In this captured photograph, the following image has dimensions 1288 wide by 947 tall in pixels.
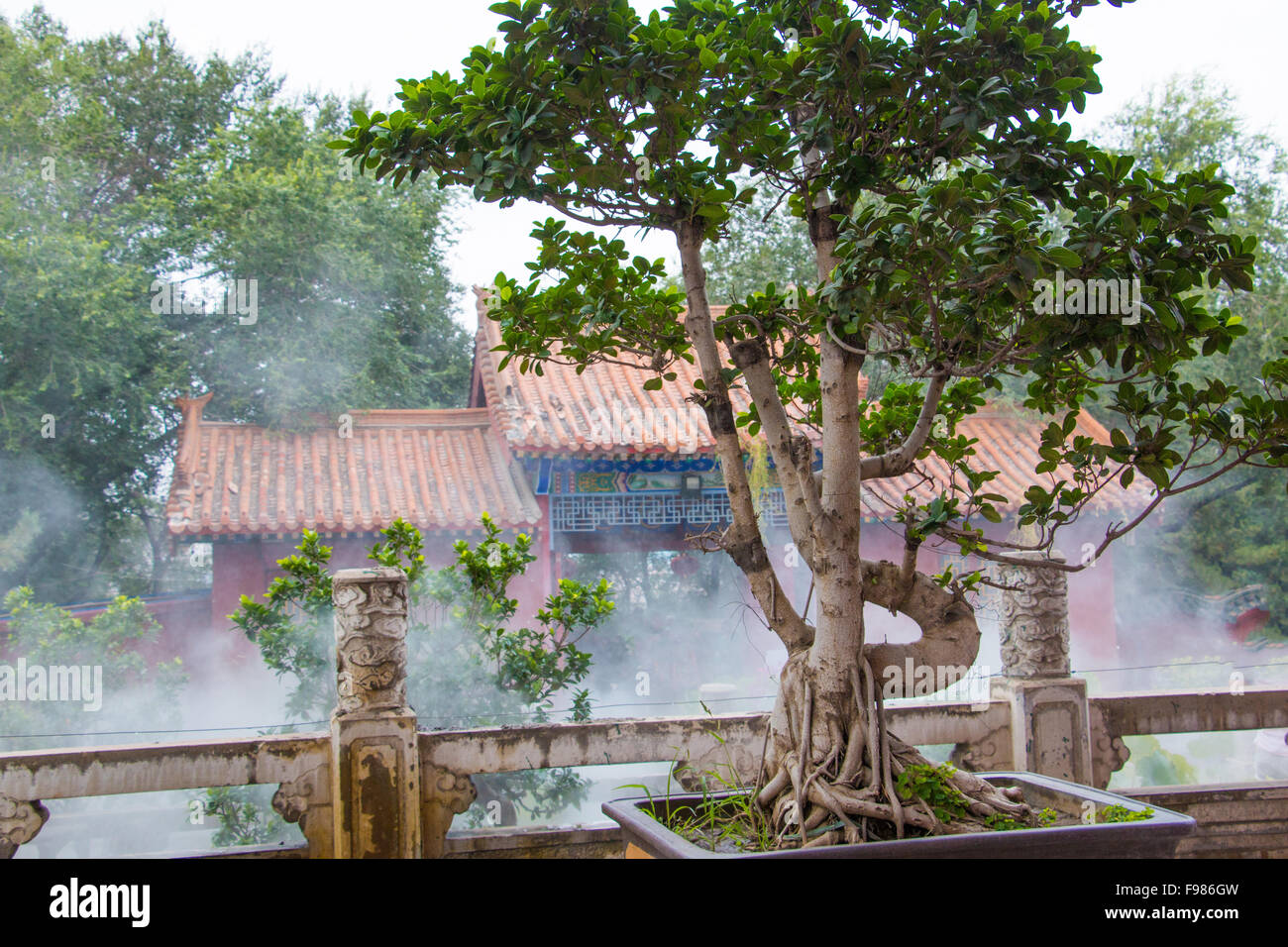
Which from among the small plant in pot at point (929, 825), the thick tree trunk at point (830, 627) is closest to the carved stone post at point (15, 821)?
the small plant in pot at point (929, 825)

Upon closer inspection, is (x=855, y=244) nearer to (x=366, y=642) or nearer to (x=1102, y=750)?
(x=366, y=642)

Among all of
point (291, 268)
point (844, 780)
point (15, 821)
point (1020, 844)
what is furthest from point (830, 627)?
point (291, 268)

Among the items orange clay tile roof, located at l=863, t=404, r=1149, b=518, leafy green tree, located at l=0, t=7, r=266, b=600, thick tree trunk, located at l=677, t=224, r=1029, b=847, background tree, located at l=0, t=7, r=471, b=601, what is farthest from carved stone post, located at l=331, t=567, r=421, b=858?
leafy green tree, located at l=0, t=7, r=266, b=600

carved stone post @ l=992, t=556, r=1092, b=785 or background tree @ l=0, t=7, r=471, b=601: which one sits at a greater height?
background tree @ l=0, t=7, r=471, b=601

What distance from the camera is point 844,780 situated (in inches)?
96.0

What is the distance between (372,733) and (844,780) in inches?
79.1

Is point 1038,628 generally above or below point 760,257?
below

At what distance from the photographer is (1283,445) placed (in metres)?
2.40

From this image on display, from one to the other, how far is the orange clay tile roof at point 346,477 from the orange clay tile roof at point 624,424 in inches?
21.4

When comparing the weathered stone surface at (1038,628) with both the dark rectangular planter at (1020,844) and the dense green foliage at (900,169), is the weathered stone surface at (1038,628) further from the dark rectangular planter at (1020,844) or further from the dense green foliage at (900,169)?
the dark rectangular planter at (1020,844)

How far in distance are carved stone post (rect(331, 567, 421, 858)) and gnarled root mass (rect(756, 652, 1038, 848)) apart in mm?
1702

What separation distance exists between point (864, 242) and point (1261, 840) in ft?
12.9

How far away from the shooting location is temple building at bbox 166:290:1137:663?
8055 millimetres

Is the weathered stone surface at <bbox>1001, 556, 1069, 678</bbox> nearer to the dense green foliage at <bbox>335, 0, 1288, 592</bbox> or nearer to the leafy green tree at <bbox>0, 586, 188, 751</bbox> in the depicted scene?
the dense green foliage at <bbox>335, 0, 1288, 592</bbox>
